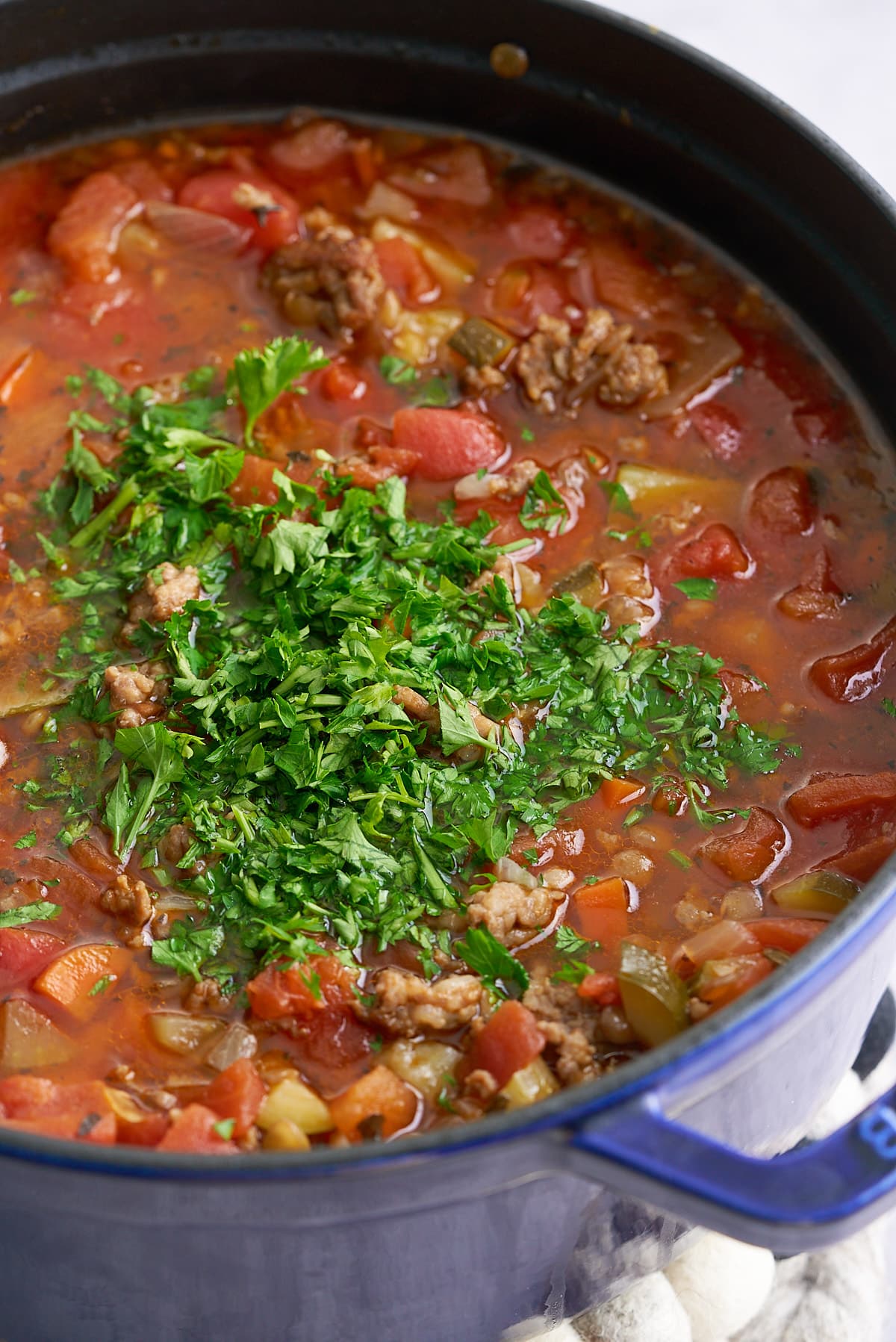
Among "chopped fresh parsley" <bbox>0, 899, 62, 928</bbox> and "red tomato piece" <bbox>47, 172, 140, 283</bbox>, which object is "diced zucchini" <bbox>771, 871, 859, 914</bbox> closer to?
"chopped fresh parsley" <bbox>0, 899, 62, 928</bbox>

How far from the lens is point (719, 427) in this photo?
14.3 feet

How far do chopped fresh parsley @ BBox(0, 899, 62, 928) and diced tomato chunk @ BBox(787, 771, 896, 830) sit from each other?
1.79 metres

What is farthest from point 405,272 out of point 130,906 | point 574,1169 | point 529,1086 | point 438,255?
point 574,1169

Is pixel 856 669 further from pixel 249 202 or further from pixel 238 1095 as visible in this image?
pixel 249 202

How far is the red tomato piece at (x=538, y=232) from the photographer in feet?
15.7

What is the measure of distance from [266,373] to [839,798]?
1985 mm

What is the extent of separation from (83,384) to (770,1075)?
2860 millimetres

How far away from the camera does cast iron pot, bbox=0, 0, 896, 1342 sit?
92.5 inches

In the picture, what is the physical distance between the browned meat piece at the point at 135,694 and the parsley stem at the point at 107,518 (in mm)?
497

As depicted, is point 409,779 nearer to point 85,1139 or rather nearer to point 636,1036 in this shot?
point 636,1036

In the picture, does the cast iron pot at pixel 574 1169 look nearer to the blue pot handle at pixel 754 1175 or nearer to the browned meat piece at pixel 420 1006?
the blue pot handle at pixel 754 1175

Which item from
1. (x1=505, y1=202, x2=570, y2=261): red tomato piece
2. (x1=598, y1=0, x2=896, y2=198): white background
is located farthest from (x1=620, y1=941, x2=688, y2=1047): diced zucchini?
(x1=598, y1=0, x2=896, y2=198): white background

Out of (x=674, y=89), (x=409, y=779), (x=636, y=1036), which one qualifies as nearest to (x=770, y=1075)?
(x=636, y=1036)

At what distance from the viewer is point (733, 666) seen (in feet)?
12.7
